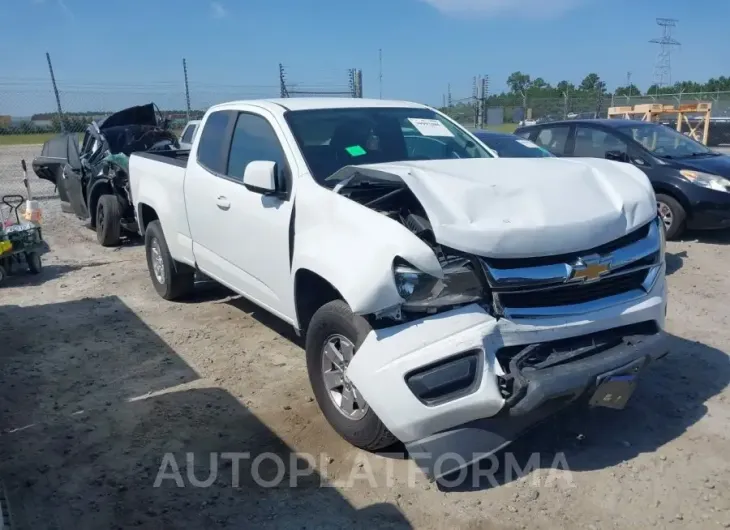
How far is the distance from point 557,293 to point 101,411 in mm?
3013

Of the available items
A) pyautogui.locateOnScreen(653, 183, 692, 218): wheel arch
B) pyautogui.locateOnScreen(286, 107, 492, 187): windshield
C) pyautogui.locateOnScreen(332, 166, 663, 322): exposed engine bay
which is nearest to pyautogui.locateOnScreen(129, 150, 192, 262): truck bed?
pyautogui.locateOnScreen(286, 107, 492, 187): windshield

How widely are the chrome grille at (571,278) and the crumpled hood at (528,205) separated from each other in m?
0.07

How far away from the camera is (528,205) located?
10.5ft

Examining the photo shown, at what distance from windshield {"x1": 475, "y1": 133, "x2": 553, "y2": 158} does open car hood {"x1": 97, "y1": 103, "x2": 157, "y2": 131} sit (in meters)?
5.53

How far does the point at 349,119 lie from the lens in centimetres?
461

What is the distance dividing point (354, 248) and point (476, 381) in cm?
89

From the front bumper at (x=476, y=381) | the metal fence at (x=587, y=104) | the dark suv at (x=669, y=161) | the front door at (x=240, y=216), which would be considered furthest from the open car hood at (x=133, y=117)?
the metal fence at (x=587, y=104)

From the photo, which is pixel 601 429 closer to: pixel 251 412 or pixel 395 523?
pixel 395 523

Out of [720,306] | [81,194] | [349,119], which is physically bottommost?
[720,306]

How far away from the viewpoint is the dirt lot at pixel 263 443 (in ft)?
10.2

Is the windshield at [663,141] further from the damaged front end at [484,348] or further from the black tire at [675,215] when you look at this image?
the damaged front end at [484,348]

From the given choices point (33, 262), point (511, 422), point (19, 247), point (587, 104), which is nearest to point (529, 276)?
point (511, 422)

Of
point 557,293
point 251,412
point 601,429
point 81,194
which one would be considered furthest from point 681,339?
point 81,194

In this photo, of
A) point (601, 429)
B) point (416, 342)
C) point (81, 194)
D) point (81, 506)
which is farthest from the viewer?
point (81, 194)
